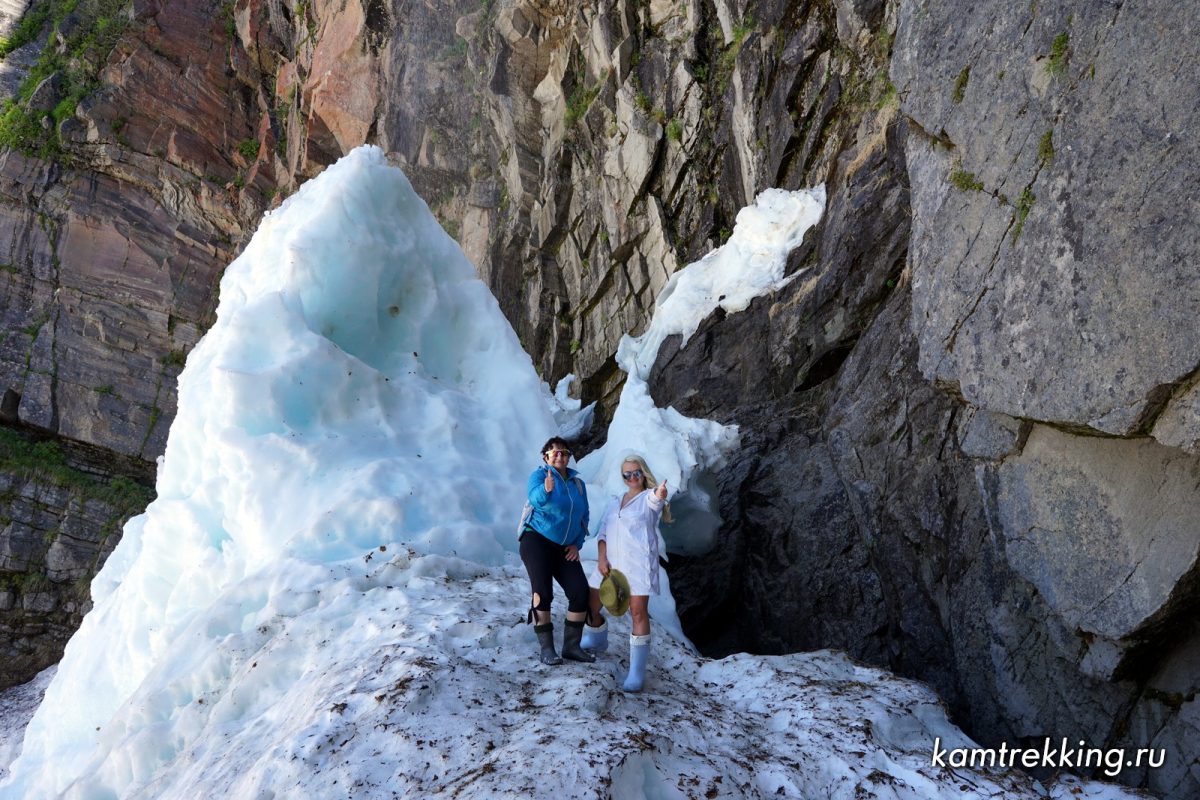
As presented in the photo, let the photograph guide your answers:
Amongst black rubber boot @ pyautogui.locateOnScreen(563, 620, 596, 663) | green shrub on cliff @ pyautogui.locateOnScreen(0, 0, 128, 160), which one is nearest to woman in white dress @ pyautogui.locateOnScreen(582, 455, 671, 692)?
black rubber boot @ pyautogui.locateOnScreen(563, 620, 596, 663)

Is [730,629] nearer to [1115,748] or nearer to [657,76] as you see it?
[1115,748]

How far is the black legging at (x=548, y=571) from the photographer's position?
16.7 ft

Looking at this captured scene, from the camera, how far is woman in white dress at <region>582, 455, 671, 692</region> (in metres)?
5.03

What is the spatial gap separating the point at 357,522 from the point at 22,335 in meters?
21.8

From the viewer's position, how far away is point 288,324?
780cm

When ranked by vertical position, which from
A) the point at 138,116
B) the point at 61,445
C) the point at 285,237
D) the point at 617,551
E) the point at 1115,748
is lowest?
the point at 1115,748

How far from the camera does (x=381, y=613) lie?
5.56 m

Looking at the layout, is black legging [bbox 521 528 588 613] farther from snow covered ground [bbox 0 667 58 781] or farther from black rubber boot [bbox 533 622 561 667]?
snow covered ground [bbox 0 667 58 781]

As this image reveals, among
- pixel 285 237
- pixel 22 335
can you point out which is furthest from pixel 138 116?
pixel 285 237

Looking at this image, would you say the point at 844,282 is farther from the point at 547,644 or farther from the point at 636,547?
the point at 547,644

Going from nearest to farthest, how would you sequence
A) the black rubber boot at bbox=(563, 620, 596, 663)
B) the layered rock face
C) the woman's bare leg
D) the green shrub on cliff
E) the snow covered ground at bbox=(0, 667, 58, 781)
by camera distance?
the layered rock face < the woman's bare leg < the black rubber boot at bbox=(563, 620, 596, 663) < the snow covered ground at bbox=(0, 667, 58, 781) < the green shrub on cliff

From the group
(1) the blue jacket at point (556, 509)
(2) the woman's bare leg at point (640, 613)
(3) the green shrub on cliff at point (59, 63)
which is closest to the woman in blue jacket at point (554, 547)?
(1) the blue jacket at point (556, 509)

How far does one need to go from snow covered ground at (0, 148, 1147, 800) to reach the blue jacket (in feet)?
2.80

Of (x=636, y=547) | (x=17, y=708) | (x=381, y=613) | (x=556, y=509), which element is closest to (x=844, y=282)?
(x=636, y=547)
